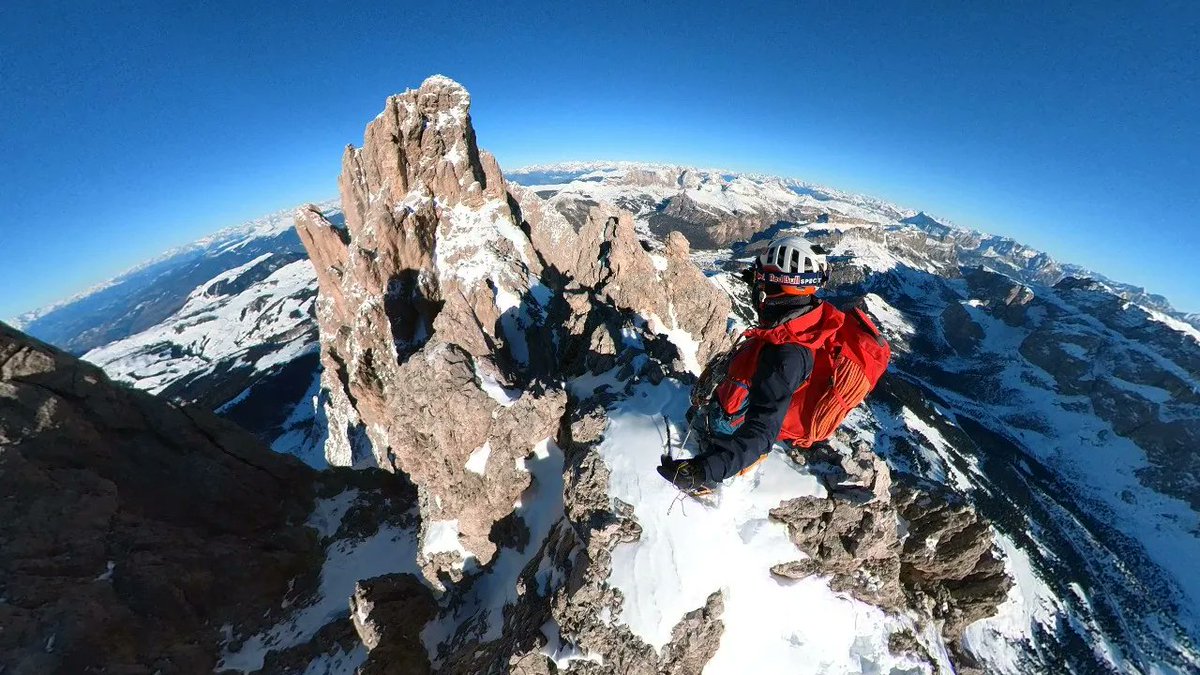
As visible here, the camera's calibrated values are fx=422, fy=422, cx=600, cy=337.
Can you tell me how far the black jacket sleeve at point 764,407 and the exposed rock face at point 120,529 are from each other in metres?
32.3

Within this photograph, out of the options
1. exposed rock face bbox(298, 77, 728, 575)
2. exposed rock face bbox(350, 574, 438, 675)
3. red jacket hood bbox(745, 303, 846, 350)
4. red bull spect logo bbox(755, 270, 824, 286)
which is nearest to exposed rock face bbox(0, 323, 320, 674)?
exposed rock face bbox(350, 574, 438, 675)

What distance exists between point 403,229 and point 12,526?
33888mm

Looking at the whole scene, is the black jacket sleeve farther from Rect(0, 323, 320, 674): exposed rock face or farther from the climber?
Rect(0, 323, 320, 674): exposed rock face

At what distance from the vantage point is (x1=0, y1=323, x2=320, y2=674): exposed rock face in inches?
830

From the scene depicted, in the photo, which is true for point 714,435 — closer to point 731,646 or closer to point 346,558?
point 731,646

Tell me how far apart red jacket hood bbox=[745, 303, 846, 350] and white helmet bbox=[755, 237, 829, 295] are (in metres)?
0.43

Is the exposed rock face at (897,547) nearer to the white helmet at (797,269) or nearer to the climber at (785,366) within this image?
the climber at (785,366)

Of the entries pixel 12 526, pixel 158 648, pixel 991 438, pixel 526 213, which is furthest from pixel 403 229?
pixel 991 438

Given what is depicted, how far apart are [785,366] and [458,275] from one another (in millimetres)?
40411

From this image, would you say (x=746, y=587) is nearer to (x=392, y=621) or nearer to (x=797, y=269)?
(x=797, y=269)

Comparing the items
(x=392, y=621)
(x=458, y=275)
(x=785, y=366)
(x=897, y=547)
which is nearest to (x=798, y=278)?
(x=785, y=366)

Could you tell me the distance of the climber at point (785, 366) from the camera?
6.47 meters

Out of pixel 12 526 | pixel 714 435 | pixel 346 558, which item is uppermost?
pixel 714 435

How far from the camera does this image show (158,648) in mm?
22703
